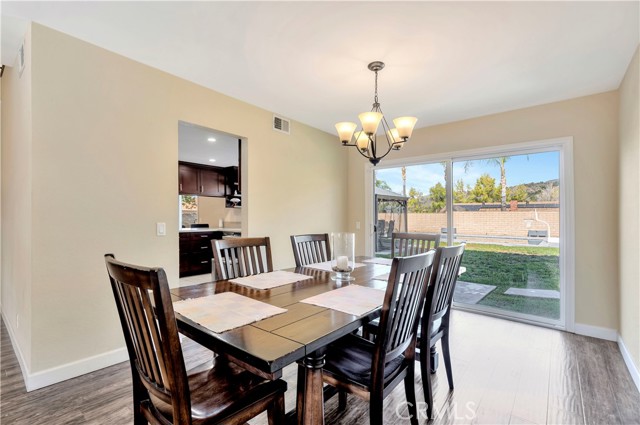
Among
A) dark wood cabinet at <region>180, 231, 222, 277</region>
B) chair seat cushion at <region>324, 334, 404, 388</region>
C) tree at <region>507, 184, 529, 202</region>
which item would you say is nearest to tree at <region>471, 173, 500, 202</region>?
tree at <region>507, 184, 529, 202</region>

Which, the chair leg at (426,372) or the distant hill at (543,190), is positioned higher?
the distant hill at (543,190)

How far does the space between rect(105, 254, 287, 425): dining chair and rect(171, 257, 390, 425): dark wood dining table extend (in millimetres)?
132

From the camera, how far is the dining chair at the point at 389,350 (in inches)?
50.6

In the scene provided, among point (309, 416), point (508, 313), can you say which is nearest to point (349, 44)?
point (309, 416)

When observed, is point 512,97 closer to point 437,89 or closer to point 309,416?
point 437,89

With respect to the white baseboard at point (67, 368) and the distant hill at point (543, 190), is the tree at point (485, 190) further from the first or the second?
the white baseboard at point (67, 368)

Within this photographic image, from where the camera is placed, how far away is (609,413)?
1842 mm

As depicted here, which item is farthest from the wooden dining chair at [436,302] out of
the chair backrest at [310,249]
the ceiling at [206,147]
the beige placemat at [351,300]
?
the ceiling at [206,147]

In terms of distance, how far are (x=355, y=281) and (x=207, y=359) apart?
1.47 m

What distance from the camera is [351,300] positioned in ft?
5.07

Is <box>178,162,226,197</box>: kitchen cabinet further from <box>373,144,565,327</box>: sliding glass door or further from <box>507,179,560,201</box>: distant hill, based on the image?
<box>507,179,560,201</box>: distant hill

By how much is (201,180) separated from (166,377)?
6016 mm

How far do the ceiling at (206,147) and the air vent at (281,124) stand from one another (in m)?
0.59

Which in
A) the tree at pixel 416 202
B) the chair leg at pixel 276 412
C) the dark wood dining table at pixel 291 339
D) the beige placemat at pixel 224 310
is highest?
the tree at pixel 416 202
